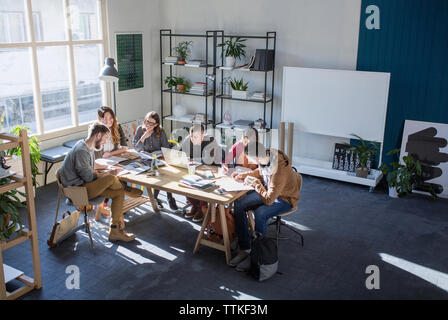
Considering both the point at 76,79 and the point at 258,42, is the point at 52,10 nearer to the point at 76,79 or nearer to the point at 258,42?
the point at 76,79

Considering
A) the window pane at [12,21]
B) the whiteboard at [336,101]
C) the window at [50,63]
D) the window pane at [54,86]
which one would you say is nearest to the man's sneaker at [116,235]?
the window at [50,63]

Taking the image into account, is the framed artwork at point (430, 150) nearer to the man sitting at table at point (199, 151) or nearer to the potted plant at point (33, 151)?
the man sitting at table at point (199, 151)

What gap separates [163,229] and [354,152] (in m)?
3.21

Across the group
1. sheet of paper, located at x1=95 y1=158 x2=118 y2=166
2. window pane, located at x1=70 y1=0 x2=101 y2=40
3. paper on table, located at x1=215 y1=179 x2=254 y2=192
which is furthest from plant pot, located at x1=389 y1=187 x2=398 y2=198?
window pane, located at x1=70 y1=0 x2=101 y2=40

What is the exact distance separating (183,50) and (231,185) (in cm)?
407

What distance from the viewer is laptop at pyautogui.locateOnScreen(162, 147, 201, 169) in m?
5.05

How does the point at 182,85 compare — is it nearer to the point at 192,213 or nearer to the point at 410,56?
the point at 192,213

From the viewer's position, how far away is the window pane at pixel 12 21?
5844 mm

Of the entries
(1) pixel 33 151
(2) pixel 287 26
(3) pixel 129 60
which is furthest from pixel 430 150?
(1) pixel 33 151

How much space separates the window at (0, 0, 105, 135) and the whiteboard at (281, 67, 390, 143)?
3082 mm

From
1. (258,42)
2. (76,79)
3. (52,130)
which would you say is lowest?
(52,130)

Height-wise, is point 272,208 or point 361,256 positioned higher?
point 272,208

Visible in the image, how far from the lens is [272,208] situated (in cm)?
459
